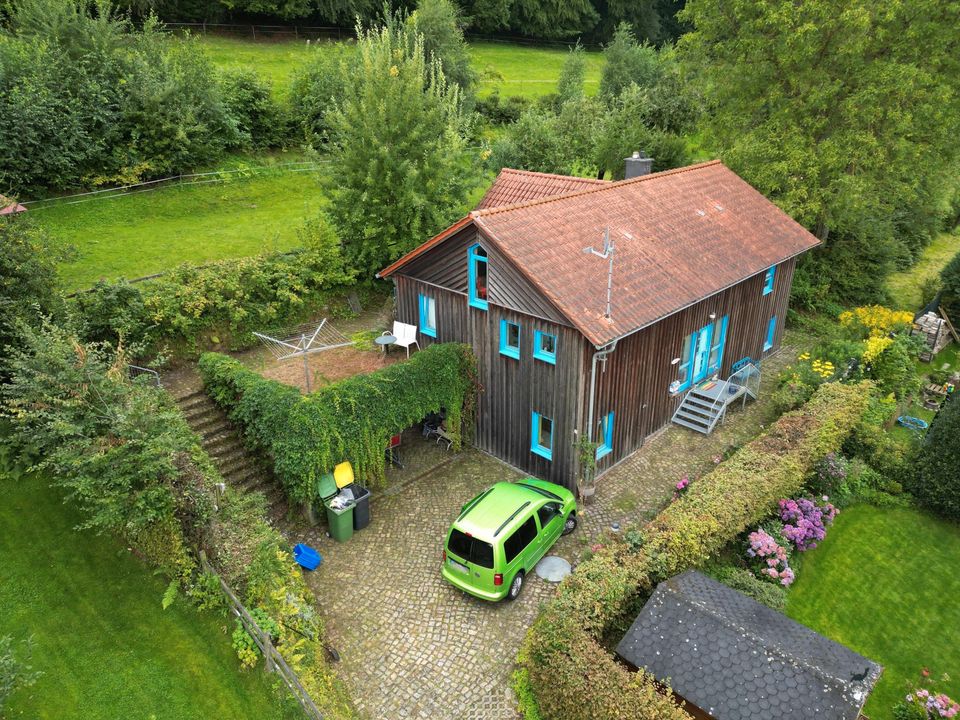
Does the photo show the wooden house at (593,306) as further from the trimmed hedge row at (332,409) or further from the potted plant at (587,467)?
the trimmed hedge row at (332,409)

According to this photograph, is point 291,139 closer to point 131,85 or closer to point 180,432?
point 131,85

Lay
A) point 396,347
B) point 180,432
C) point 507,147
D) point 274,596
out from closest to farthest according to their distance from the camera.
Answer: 1. point 274,596
2. point 180,432
3. point 396,347
4. point 507,147

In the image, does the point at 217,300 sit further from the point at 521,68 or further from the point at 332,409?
the point at 521,68

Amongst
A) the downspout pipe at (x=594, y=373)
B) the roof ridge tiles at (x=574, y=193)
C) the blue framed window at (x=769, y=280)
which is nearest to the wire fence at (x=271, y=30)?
the roof ridge tiles at (x=574, y=193)

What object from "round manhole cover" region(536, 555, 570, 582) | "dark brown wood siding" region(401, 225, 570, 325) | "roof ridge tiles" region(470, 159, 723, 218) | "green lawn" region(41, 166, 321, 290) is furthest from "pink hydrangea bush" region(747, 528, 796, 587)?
"green lawn" region(41, 166, 321, 290)

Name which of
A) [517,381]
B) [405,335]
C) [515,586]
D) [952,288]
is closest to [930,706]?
[515,586]

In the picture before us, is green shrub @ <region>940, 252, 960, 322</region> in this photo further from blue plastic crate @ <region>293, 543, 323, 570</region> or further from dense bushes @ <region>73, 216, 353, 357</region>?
blue plastic crate @ <region>293, 543, 323, 570</region>

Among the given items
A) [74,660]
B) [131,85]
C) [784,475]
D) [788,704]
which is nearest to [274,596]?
[74,660]
